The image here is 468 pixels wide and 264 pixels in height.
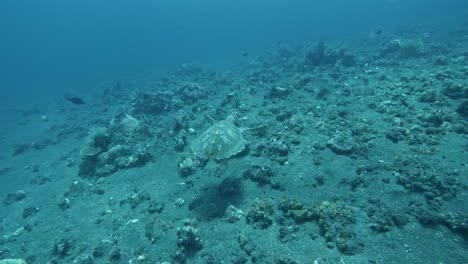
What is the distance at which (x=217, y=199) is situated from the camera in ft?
39.0

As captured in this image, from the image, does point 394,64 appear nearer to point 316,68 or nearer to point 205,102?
point 316,68

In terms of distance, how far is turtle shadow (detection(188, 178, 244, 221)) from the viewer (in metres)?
11.2

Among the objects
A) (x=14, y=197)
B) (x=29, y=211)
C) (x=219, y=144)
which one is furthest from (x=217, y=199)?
(x=14, y=197)

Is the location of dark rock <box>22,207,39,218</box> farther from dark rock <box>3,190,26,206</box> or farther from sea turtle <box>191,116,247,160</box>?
sea turtle <box>191,116,247,160</box>

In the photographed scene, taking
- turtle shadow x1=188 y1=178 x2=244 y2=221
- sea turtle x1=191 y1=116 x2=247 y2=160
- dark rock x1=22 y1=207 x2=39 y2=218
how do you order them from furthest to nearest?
dark rock x1=22 y1=207 x2=39 y2=218 < turtle shadow x1=188 y1=178 x2=244 y2=221 < sea turtle x1=191 y1=116 x2=247 y2=160

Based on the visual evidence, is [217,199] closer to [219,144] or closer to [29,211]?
[219,144]

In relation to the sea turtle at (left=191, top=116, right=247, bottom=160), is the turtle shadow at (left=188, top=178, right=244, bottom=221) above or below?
below

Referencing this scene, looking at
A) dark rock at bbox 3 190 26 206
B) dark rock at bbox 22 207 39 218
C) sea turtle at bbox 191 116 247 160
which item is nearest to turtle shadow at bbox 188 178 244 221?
sea turtle at bbox 191 116 247 160

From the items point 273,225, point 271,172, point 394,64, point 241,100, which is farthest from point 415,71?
point 273,225

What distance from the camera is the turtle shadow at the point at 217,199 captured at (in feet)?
36.9

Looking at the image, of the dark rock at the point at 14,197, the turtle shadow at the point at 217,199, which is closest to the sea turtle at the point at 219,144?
the turtle shadow at the point at 217,199

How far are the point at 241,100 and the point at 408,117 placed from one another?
1096 centimetres

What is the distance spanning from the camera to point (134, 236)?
11289 mm

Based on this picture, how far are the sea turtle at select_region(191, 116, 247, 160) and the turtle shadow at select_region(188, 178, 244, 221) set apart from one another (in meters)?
1.93
